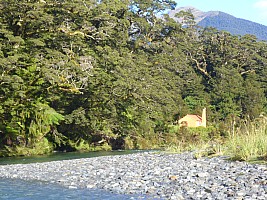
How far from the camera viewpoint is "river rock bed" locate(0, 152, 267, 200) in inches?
292

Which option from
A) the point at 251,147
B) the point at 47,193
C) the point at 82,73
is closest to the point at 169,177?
the point at 47,193

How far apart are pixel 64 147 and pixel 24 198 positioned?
1880cm

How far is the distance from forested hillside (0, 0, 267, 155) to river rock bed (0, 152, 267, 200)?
28.8 feet

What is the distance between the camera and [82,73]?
73.4 feet

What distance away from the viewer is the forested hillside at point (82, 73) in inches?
823

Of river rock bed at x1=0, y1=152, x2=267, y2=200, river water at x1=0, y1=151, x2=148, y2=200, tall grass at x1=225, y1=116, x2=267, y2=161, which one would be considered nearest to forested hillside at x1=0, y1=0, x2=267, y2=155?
river rock bed at x1=0, y1=152, x2=267, y2=200

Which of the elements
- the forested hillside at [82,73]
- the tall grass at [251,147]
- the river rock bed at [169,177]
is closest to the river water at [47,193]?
the river rock bed at [169,177]

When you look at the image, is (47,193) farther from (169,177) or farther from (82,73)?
(82,73)

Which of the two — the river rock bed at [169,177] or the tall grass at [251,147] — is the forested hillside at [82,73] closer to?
the river rock bed at [169,177]

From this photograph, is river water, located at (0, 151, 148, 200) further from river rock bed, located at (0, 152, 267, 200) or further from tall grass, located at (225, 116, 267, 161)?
tall grass, located at (225, 116, 267, 161)

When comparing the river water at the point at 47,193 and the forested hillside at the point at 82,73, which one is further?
the forested hillside at the point at 82,73

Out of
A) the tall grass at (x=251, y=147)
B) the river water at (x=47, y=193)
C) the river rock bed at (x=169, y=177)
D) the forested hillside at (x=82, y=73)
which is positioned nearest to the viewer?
the river rock bed at (x=169, y=177)

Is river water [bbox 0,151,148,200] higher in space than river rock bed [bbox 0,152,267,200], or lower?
lower

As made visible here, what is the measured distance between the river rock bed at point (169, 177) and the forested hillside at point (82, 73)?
8771 mm
